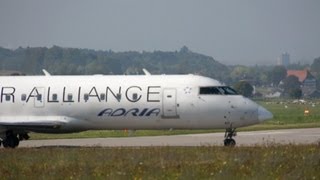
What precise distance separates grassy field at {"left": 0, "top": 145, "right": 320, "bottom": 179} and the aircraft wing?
5998mm

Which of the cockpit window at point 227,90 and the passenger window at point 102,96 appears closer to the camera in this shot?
the cockpit window at point 227,90

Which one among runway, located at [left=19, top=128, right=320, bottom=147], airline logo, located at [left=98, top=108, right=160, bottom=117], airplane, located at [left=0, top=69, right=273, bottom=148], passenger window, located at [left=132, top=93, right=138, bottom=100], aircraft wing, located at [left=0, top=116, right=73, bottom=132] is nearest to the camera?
airplane, located at [left=0, top=69, right=273, bottom=148]

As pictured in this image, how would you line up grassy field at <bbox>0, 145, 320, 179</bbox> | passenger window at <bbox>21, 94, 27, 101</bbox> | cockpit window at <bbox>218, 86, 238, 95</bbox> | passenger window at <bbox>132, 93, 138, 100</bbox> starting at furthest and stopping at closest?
1. passenger window at <bbox>21, 94, 27, 101</bbox>
2. passenger window at <bbox>132, 93, 138, 100</bbox>
3. cockpit window at <bbox>218, 86, 238, 95</bbox>
4. grassy field at <bbox>0, 145, 320, 179</bbox>

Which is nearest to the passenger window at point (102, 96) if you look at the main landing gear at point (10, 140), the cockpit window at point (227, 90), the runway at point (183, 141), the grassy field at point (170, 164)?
the runway at point (183, 141)

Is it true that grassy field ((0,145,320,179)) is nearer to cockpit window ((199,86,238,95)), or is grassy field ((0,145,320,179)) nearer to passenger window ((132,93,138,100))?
cockpit window ((199,86,238,95))

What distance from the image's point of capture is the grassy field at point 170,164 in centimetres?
1769

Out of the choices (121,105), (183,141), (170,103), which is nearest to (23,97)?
(121,105)

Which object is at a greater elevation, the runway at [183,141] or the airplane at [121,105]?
the airplane at [121,105]

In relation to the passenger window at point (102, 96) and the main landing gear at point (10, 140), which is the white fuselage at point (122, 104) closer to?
the passenger window at point (102, 96)

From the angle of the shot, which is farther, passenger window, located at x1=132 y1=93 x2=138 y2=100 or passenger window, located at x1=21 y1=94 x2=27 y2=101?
passenger window, located at x1=21 y1=94 x2=27 y2=101

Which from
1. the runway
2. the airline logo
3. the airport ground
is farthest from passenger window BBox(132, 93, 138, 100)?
the airport ground

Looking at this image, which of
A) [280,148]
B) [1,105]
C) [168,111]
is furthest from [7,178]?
[1,105]

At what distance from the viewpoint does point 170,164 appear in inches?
778

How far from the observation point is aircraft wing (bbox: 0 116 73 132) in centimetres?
3034
